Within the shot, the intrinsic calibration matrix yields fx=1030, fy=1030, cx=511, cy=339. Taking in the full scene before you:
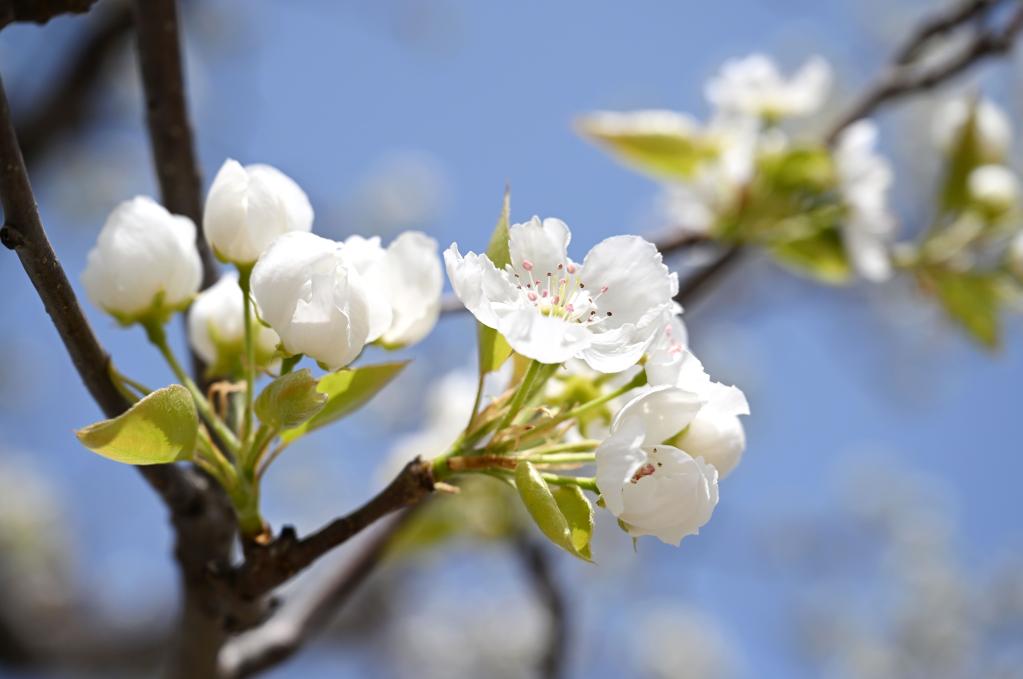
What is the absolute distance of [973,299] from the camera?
157 cm

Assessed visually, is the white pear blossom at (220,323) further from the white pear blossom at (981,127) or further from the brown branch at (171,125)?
the white pear blossom at (981,127)

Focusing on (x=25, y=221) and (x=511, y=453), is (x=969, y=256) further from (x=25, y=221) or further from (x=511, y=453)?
(x=25, y=221)

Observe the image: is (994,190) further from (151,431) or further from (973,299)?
(151,431)

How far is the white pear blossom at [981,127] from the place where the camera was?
5.32ft

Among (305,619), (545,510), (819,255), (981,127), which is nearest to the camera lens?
(545,510)

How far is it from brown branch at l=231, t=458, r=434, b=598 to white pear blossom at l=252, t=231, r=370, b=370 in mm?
97

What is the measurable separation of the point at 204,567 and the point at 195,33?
3787 millimetres

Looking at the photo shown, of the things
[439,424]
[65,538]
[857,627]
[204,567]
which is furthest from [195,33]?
[857,627]

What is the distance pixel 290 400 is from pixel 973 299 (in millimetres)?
1237

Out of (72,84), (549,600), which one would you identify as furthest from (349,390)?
(72,84)

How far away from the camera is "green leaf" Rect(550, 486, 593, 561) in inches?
25.9

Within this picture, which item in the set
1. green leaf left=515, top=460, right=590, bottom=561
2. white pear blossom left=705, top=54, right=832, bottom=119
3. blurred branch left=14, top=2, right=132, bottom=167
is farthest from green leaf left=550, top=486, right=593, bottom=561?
blurred branch left=14, top=2, right=132, bottom=167

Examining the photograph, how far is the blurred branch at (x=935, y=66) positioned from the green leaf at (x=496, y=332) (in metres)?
1.11

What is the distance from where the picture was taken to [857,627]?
18.5ft
